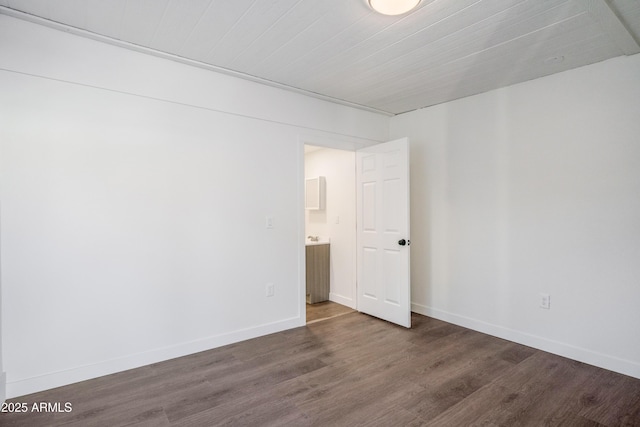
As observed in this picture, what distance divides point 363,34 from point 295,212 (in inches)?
71.4

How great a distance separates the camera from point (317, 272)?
459 cm

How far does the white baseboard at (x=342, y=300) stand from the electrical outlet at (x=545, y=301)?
2.04 meters

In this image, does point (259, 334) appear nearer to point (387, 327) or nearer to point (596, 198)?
point (387, 327)

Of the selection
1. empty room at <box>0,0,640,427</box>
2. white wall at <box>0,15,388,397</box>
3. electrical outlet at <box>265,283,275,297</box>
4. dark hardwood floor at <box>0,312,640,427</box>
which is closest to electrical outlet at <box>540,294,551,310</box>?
empty room at <box>0,0,640,427</box>

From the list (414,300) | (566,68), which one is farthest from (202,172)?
(566,68)

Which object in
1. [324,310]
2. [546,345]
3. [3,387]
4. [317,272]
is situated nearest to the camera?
[3,387]

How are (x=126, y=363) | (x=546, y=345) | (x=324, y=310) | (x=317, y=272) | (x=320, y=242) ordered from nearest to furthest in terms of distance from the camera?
(x=126, y=363) → (x=546, y=345) → (x=324, y=310) → (x=317, y=272) → (x=320, y=242)

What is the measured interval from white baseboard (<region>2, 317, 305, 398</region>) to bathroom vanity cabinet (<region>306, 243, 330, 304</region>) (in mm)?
1127

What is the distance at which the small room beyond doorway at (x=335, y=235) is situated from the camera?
169 inches

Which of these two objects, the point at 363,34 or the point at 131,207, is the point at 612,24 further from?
the point at 131,207

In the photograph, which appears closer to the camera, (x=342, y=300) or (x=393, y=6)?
(x=393, y=6)

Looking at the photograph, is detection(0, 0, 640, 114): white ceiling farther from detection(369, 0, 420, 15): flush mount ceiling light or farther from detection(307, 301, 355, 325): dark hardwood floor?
detection(307, 301, 355, 325): dark hardwood floor

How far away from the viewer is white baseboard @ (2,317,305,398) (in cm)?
223

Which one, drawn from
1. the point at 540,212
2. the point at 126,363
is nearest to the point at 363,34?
the point at 540,212
